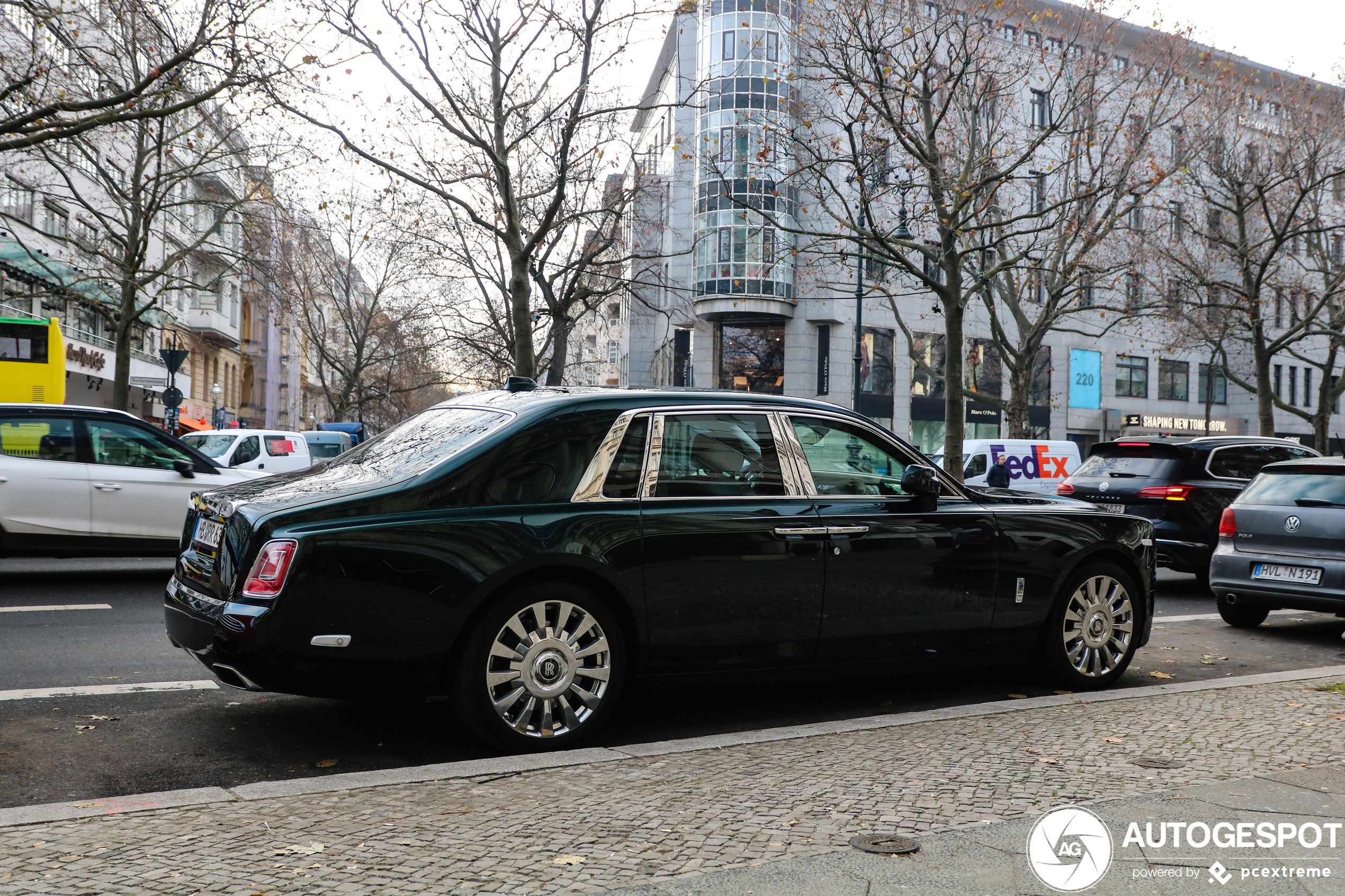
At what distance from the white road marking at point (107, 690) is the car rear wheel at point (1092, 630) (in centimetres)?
453

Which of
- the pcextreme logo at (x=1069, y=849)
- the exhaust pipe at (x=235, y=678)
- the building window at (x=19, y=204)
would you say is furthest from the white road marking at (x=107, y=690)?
the building window at (x=19, y=204)

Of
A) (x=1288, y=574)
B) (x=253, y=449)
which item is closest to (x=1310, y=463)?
(x=1288, y=574)

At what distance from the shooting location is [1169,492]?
12.0 meters

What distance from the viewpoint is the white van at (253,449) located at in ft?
72.7

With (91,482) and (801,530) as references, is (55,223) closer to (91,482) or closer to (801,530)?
(91,482)

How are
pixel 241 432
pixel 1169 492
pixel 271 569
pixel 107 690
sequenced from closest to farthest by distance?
pixel 271 569
pixel 107 690
pixel 1169 492
pixel 241 432

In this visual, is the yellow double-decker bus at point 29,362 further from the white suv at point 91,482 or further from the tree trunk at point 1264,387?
the tree trunk at point 1264,387

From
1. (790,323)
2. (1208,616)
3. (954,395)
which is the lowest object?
(1208,616)

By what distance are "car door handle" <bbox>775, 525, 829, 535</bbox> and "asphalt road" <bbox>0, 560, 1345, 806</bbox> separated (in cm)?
73

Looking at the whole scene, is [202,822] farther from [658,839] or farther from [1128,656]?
[1128,656]

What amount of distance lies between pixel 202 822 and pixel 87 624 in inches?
207

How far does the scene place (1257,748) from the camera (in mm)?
4973

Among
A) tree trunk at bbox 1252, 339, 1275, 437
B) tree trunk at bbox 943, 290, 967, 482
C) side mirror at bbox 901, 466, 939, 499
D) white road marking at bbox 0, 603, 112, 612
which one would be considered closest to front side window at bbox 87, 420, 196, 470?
white road marking at bbox 0, 603, 112, 612

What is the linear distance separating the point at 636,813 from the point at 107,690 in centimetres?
362
